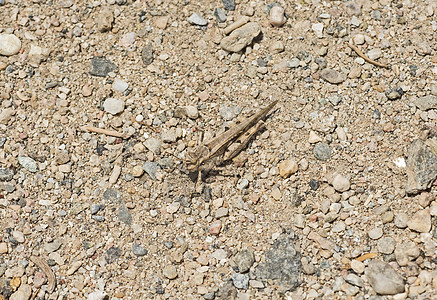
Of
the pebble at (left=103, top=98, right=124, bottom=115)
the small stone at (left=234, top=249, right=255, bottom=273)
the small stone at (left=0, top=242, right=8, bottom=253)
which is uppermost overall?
the pebble at (left=103, top=98, right=124, bottom=115)

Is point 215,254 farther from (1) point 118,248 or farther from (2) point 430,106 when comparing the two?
(2) point 430,106

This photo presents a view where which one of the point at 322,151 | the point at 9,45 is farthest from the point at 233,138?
the point at 9,45

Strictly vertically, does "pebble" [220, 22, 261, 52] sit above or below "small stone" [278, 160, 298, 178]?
above

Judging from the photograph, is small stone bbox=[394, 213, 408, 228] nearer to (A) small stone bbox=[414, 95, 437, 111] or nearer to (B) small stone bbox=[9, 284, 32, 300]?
(A) small stone bbox=[414, 95, 437, 111]

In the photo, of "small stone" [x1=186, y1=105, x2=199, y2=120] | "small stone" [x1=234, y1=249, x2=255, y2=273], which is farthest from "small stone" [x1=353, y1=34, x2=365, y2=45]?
"small stone" [x1=234, y1=249, x2=255, y2=273]

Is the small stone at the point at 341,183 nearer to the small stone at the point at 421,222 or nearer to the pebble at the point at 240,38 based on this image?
the small stone at the point at 421,222

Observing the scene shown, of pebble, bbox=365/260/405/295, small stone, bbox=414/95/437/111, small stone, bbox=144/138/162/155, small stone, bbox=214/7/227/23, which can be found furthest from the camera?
small stone, bbox=214/7/227/23

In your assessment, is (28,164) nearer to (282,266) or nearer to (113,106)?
(113,106)
